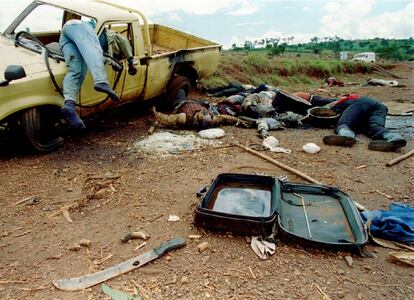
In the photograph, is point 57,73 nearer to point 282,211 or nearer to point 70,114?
point 70,114

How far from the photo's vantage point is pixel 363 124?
693 centimetres

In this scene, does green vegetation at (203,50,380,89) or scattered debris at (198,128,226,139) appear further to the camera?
green vegetation at (203,50,380,89)

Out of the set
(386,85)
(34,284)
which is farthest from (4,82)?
(386,85)

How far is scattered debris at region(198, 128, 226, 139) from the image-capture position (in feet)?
20.4

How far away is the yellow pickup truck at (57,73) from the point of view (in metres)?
4.51

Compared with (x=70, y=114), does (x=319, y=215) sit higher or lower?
lower

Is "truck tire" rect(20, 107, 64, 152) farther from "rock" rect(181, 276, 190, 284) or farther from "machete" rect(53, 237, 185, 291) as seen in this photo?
"rock" rect(181, 276, 190, 284)

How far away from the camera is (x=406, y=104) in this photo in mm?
9984

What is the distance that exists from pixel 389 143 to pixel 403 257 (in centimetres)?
A: 306

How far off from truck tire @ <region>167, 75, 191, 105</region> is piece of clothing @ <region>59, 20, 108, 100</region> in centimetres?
249

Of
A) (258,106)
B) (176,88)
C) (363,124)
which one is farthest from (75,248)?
(363,124)

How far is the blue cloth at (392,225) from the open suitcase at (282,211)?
0.20 m

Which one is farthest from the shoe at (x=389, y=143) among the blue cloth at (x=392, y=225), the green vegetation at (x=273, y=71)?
the green vegetation at (x=273, y=71)

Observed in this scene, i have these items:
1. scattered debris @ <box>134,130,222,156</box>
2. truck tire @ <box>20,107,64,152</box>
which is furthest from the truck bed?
truck tire @ <box>20,107,64,152</box>
